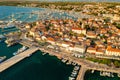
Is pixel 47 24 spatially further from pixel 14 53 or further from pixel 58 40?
pixel 14 53

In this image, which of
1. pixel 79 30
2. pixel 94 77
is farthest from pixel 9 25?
pixel 94 77

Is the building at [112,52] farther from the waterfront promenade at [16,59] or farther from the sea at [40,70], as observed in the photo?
the waterfront promenade at [16,59]

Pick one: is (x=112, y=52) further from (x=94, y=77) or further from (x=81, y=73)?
(x=81, y=73)

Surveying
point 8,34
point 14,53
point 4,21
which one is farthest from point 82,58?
point 4,21

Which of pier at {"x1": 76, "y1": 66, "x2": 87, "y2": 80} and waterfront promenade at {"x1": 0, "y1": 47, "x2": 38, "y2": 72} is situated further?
waterfront promenade at {"x1": 0, "y1": 47, "x2": 38, "y2": 72}

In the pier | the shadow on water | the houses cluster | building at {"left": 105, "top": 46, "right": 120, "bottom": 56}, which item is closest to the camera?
the pier

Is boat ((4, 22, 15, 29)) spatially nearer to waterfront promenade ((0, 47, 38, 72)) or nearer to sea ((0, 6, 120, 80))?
waterfront promenade ((0, 47, 38, 72))

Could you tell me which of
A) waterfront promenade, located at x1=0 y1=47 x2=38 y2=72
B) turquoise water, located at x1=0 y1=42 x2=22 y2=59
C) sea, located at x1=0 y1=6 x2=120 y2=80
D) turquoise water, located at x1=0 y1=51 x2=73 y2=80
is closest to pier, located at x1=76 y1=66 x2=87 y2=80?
sea, located at x1=0 y1=6 x2=120 y2=80
